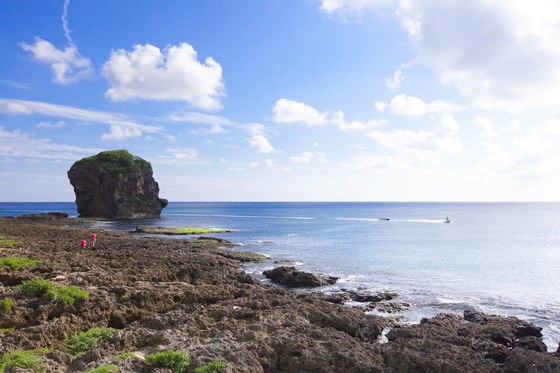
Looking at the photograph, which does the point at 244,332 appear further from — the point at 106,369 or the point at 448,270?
the point at 448,270

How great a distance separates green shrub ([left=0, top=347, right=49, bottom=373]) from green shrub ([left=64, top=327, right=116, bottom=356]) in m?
1.26

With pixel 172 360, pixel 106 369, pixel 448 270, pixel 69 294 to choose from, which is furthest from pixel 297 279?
pixel 106 369

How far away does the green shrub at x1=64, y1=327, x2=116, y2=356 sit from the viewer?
1071 centimetres

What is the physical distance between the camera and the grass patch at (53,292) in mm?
13920

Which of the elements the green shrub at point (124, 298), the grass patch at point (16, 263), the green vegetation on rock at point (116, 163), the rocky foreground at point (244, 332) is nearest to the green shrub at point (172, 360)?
the rocky foreground at point (244, 332)

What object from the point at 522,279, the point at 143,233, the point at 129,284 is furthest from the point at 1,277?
the point at 143,233

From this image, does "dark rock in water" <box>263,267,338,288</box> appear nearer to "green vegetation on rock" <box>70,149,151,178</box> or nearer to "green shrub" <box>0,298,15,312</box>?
"green shrub" <box>0,298,15,312</box>

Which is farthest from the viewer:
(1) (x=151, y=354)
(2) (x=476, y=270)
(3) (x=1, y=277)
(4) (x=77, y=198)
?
(4) (x=77, y=198)

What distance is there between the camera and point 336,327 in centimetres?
1491

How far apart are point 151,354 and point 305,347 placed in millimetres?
4607

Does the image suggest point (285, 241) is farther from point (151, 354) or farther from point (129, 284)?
point (151, 354)

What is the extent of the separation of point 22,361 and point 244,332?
20.7 ft

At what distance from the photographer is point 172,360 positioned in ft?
32.3

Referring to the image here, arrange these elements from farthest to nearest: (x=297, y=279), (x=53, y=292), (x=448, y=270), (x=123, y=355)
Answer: (x=448, y=270), (x=297, y=279), (x=53, y=292), (x=123, y=355)
